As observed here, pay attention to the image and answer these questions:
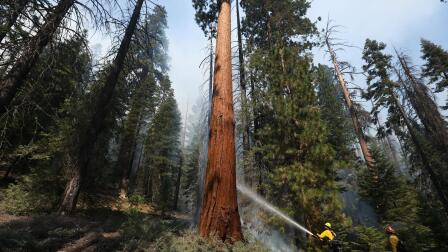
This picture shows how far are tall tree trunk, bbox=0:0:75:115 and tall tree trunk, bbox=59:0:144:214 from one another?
3843 millimetres

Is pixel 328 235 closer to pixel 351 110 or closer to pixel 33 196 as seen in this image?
pixel 33 196

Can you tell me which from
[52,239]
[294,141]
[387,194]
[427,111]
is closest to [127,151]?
[294,141]

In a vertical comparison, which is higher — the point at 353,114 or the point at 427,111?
the point at 427,111

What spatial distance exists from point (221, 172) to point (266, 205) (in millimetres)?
5189

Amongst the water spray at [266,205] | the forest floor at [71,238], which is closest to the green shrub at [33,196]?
the forest floor at [71,238]

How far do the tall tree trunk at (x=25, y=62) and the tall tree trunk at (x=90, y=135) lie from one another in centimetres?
384

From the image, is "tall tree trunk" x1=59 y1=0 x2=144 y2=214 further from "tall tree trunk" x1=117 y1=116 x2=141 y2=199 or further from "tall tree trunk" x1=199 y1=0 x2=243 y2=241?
"tall tree trunk" x1=117 y1=116 x2=141 y2=199

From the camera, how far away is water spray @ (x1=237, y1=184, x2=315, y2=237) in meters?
8.97

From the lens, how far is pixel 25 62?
198 inches

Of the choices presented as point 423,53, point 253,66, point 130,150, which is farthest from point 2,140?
point 423,53

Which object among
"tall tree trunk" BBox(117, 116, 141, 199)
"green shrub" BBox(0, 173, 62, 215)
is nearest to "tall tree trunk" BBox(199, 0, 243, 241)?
"green shrub" BBox(0, 173, 62, 215)

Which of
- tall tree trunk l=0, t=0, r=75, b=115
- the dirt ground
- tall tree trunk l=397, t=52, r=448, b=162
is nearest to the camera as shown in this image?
Answer: the dirt ground

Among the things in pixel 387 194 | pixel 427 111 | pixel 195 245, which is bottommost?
pixel 195 245

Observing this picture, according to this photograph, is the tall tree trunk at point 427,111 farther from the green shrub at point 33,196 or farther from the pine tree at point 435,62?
the green shrub at point 33,196
